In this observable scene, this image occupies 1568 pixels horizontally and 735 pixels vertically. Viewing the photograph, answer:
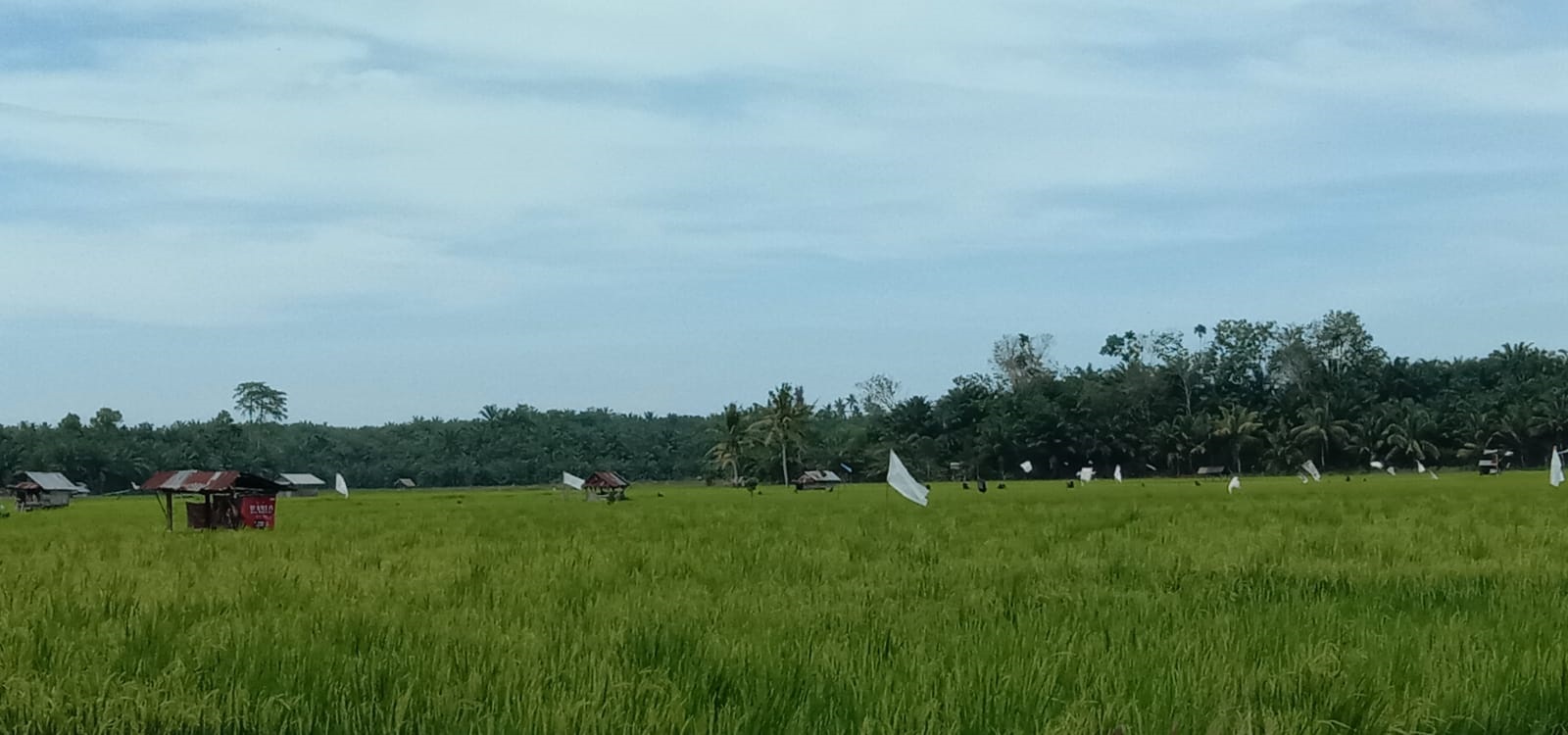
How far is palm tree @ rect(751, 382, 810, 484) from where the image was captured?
87938mm

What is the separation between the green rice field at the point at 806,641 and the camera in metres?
4.17

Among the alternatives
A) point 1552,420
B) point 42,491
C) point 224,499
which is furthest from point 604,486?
point 1552,420

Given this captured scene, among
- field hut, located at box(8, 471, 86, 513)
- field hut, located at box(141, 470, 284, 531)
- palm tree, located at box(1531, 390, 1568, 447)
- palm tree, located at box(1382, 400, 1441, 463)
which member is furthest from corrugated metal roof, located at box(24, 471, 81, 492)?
palm tree, located at box(1531, 390, 1568, 447)

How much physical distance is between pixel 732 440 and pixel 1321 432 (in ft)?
127

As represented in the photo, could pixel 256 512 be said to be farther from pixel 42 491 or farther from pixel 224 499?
pixel 42 491

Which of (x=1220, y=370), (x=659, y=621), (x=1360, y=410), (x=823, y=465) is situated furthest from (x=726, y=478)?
(x=659, y=621)

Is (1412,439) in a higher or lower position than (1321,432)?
lower

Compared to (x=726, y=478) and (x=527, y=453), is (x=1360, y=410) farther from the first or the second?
(x=527, y=453)

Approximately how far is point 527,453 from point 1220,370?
59.5 m

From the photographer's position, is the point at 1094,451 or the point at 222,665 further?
the point at 1094,451

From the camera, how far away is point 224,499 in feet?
67.4

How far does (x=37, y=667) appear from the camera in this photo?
5.24 m

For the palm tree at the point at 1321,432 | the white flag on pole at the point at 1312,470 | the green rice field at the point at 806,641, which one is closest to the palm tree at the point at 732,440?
the palm tree at the point at 1321,432

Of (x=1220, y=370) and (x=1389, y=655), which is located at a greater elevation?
(x=1220, y=370)
